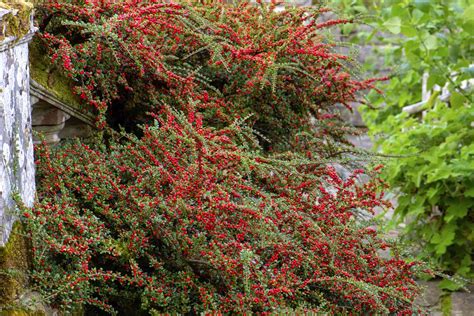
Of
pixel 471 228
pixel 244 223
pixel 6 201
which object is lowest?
pixel 471 228

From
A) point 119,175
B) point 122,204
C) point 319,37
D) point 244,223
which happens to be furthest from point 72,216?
point 319,37

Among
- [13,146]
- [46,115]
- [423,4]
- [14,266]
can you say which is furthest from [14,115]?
[423,4]

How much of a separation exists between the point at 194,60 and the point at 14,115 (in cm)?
119

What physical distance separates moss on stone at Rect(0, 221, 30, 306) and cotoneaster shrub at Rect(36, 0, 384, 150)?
2.19ft

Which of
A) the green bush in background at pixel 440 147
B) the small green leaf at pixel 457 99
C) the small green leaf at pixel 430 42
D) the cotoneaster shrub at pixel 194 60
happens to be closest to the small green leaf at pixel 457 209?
the green bush in background at pixel 440 147

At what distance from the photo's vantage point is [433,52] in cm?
418

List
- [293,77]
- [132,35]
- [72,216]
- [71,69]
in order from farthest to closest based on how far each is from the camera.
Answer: [293,77] → [132,35] → [71,69] → [72,216]

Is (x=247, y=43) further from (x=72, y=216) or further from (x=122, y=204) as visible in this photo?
(x=72, y=216)

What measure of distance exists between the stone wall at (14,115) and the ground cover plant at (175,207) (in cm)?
9

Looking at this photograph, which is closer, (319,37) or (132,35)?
(132,35)

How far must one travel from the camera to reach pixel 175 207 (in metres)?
2.06

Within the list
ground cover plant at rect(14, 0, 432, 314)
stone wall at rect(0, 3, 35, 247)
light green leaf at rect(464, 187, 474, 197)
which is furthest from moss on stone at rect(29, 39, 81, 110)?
light green leaf at rect(464, 187, 474, 197)

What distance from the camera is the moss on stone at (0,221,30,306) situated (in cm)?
182

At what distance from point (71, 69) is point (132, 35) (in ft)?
0.89
